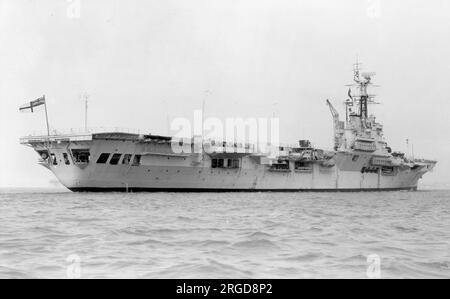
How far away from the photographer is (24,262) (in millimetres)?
7582

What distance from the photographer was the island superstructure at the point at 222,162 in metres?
29.0

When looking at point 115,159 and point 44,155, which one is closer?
point 115,159

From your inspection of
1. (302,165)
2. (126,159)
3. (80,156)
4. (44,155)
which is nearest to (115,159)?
(126,159)

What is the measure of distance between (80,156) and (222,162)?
938cm

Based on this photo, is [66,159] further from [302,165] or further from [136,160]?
[302,165]

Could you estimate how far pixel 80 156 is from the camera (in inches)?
1147

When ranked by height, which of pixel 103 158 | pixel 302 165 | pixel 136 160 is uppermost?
pixel 103 158

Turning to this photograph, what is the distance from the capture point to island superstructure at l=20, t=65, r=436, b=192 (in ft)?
95.0

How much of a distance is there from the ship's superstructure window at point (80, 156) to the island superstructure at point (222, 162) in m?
0.06

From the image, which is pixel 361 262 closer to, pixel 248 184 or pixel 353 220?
pixel 353 220

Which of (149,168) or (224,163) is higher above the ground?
(224,163)

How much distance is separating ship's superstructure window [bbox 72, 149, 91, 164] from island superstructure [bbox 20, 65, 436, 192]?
0.19 feet

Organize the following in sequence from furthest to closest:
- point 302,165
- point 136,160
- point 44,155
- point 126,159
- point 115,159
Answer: point 302,165 → point 44,155 → point 136,160 → point 126,159 → point 115,159
